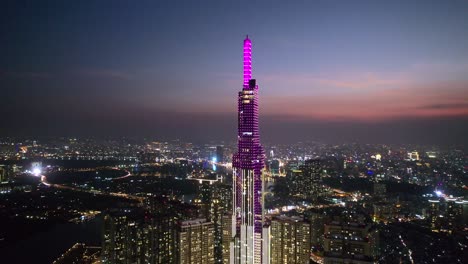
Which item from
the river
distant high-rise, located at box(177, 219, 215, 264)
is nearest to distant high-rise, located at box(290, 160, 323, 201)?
distant high-rise, located at box(177, 219, 215, 264)

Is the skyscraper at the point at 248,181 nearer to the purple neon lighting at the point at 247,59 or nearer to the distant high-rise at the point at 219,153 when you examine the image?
the purple neon lighting at the point at 247,59

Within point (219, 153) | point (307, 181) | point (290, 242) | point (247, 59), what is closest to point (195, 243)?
point (290, 242)

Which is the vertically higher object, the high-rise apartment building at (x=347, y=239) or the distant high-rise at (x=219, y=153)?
the distant high-rise at (x=219, y=153)

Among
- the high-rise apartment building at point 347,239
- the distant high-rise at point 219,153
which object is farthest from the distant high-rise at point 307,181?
the high-rise apartment building at point 347,239

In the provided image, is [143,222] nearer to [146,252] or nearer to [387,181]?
[146,252]

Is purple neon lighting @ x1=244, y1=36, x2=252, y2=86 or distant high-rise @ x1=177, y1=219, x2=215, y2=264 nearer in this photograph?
purple neon lighting @ x1=244, y1=36, x2=252, y2=86

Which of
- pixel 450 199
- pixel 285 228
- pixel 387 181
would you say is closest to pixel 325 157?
pixel 387 181

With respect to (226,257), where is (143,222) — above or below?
above

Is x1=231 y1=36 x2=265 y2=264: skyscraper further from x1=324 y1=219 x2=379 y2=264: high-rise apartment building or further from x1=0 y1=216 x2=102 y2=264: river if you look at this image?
x1=0 y1=216 x2=102 y2=264: river
